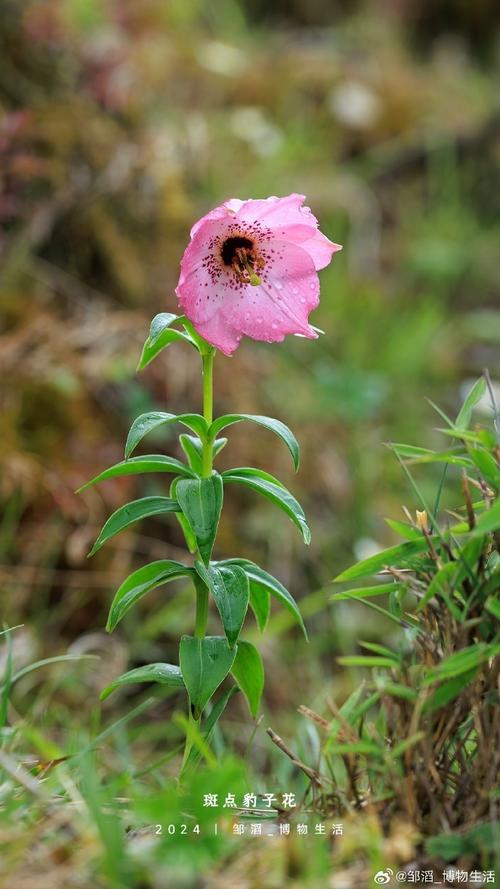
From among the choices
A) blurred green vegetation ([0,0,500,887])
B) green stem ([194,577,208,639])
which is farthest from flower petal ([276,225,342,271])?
blurred green vegetation ([0,0,500,887])

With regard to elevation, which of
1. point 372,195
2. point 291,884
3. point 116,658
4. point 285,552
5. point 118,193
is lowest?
point 291,884

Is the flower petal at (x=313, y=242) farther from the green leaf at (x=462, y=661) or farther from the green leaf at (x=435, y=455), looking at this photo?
the green leaf at (x=462, y=661)

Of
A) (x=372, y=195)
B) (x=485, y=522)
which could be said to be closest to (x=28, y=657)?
(x=485, y=522)

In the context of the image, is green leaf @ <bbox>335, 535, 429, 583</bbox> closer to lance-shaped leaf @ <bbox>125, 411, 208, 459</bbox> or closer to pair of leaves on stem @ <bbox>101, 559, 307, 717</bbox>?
pair of leaves on stem @ <bbox>101, 559, 307, 717</bbox>

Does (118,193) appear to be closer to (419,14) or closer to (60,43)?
(60,43)

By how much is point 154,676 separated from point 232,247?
1.53 ft

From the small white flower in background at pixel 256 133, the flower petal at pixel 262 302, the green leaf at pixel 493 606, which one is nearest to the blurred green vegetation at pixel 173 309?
the small white flower in background at pixel 256 133

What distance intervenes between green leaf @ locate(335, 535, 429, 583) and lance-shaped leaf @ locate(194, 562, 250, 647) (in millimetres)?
102

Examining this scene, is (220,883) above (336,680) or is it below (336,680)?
below

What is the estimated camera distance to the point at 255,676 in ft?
3.42

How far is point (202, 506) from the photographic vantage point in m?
0.97

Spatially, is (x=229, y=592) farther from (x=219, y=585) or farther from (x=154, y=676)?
(x=154, y=676)

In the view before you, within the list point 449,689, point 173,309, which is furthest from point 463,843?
point 173,309

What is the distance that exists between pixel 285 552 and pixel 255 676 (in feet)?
4.56
